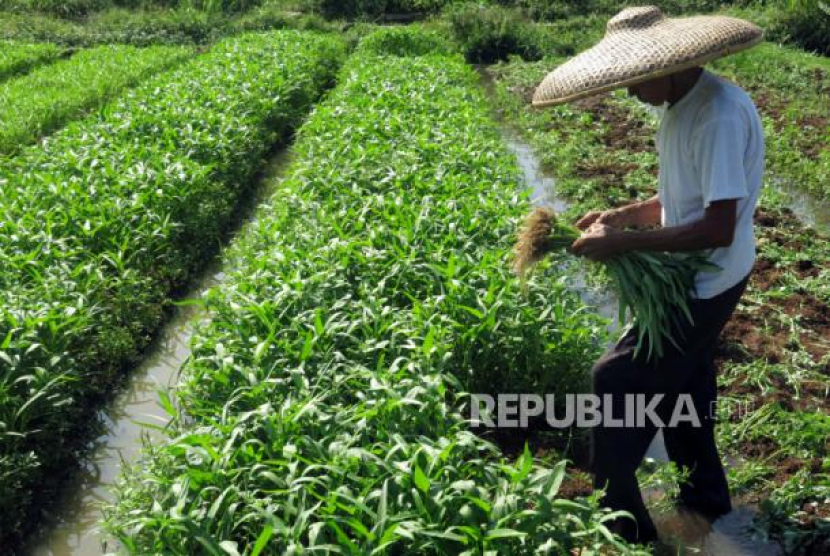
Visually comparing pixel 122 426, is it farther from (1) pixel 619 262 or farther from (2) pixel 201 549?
(1) pixel 619 262

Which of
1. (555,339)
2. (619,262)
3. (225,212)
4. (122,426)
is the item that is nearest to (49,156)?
(225,212)

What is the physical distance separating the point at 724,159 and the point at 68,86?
9.31m

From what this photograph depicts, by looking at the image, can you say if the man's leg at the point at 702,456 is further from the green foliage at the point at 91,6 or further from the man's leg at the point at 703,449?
the green foliage at the point at 91,6

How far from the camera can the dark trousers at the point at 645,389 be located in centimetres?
264

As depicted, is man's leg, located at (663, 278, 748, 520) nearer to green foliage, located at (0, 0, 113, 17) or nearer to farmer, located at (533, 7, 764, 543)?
farmer, located at (533, 7, 764, 543)

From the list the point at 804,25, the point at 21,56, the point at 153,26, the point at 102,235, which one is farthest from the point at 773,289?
the point at 153,26

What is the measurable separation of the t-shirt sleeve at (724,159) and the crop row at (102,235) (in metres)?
2.81

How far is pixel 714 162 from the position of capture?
235 centimetres

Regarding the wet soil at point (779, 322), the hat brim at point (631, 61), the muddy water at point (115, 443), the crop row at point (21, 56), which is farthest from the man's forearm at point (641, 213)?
the crop row at point (21, 56)

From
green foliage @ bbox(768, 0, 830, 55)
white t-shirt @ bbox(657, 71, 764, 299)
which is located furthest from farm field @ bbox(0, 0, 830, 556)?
green foliage @ bbox(768, 0, 830, 55)

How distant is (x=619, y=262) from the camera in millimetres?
2752

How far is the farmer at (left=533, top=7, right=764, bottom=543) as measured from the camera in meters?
2.38

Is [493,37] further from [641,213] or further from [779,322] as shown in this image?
[641,213]

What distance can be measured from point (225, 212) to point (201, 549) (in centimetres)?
400
